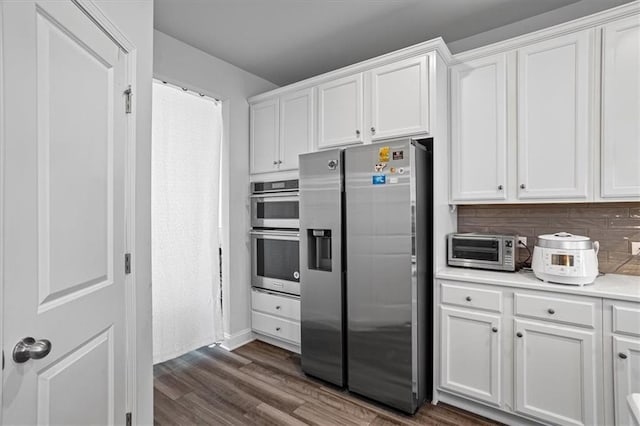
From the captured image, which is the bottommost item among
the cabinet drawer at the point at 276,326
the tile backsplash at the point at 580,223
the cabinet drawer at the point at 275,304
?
the cabinet drawer at the point at 276,326

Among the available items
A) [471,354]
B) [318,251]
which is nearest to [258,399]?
[318,251]

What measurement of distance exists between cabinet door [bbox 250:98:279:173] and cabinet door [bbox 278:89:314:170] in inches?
3.5

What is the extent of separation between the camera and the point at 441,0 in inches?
88.0

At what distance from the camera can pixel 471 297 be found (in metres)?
2.11

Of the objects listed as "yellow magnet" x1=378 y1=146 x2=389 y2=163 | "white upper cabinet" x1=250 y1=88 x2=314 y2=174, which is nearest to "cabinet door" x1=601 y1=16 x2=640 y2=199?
"yellow magnet" x1=378 y1=146 x2=389 y2=163

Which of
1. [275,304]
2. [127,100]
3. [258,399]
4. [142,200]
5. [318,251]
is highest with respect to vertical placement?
[127,100]

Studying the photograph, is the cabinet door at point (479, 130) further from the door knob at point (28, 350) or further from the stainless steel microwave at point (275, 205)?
the door knob at point (28, 350)

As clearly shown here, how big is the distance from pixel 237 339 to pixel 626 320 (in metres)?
2.90

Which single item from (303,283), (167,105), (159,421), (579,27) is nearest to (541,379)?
(303,283)

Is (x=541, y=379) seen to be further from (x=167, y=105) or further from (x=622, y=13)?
(x=167, y=105)

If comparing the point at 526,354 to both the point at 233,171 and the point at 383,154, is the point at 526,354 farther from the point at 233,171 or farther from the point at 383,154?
the point at 233,171

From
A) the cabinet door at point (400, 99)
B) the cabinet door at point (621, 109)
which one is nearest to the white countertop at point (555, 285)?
the cabinet door at point (621, 109)

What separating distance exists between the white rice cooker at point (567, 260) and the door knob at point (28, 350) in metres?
2.39

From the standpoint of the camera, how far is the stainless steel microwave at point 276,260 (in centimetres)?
295
